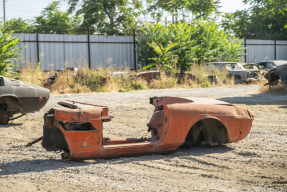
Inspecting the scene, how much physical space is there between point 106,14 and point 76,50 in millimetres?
10679

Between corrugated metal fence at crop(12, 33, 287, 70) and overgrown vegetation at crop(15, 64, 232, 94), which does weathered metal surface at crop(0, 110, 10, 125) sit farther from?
corrugated metal fence at crop(12, 33, 287, 70)

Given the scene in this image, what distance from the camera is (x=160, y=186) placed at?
4.60m

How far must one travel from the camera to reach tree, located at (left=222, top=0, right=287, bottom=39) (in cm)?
4122

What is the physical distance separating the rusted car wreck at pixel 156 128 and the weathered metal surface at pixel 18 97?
3.75 m

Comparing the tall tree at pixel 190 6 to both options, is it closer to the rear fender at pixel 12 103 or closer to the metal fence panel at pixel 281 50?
the metal fence panel at pixel 281 50

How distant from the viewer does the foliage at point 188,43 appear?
26.1 meters

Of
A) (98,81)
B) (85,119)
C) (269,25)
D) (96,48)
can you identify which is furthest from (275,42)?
(85,119)

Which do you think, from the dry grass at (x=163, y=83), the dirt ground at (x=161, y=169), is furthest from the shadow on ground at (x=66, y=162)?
the dry grass at (x=163, y=83)

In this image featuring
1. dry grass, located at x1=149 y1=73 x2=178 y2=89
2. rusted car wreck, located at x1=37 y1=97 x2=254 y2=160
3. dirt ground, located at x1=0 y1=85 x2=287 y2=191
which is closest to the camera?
dirt ground, located at x1=0 y1=85 x2=287 y2=191

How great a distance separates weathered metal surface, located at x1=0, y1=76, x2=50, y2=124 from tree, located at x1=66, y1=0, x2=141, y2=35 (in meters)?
24.6

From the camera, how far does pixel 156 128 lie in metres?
6.59

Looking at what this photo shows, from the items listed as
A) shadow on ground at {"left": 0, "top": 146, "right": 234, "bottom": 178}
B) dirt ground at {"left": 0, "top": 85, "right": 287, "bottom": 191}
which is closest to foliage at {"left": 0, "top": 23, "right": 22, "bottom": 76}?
dirt ground at {"left": 0, "top": 85, "right": 287, "bottom": 191}

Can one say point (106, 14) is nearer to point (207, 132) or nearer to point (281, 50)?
point (281, 50)

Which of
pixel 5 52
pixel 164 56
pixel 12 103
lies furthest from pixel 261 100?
pixel 5 52
